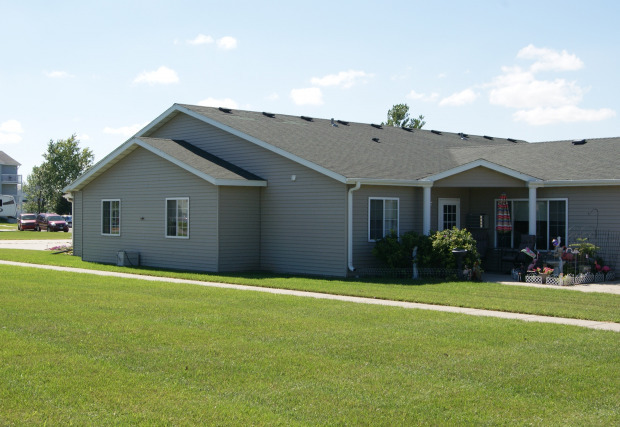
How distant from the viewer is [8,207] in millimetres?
76812

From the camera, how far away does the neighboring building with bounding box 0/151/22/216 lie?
3376 inches

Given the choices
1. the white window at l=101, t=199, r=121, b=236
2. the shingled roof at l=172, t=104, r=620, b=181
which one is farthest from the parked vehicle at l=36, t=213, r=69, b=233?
the shingled roof at l=172, t=104, r=620, b=181

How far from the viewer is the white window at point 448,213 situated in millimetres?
21922

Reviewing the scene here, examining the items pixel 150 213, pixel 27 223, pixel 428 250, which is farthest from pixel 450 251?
pixel 27 223

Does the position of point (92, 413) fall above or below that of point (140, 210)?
below

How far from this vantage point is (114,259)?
24.8 metres

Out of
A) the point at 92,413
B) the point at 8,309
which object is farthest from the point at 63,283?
the point at 92,413

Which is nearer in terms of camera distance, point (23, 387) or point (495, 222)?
point (23, 387)

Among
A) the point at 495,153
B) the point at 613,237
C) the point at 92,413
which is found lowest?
the point at 92,413

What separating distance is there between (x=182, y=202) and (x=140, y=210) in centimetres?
227

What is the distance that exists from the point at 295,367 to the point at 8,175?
85485 mm

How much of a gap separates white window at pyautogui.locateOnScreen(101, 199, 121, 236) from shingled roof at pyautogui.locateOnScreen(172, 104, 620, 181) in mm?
4145

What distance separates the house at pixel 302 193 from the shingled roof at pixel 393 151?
0.08m

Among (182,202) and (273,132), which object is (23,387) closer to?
(182,202)
